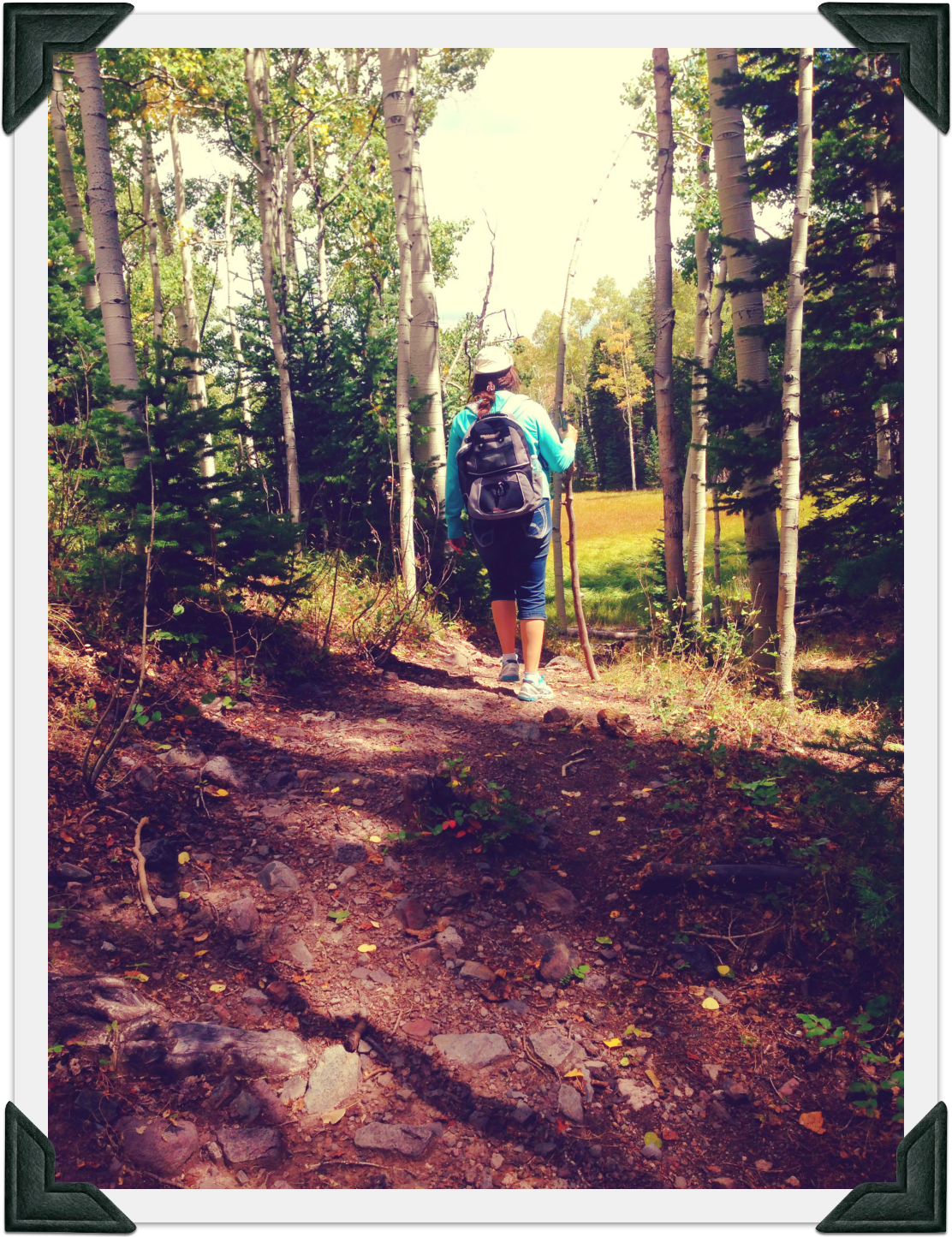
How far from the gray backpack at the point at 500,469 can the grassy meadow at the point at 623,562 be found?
9.57ft

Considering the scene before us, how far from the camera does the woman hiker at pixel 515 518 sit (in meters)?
4.49

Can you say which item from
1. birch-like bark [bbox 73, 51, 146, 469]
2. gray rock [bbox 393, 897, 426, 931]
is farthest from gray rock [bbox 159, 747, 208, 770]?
birch-like bark [bbox 73, 51, 146, 469]

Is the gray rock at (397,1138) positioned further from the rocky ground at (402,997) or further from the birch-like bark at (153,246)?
the birch-like bark at (153,246)

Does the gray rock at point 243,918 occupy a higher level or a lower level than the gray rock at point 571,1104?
higher

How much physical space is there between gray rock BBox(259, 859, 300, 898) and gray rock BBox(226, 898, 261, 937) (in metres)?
0.14

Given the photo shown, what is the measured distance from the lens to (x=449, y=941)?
9.08 feet

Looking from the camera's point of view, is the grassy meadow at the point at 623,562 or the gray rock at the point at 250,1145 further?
the grassy meadow at the point at 623,562

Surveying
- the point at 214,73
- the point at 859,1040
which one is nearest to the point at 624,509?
the point at 214,73

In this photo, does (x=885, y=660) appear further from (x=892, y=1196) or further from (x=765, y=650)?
(x=765, y=650)

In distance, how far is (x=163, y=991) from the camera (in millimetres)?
2426

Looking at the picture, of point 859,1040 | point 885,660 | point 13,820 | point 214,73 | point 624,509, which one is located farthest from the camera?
point 624,509

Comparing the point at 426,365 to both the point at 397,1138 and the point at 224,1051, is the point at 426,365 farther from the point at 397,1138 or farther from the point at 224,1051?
the point at 397,1138

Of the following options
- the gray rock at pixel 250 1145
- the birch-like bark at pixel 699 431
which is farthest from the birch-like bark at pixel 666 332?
the gray rock at pixel 250 1145

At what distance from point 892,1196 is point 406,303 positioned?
653 centimetres
